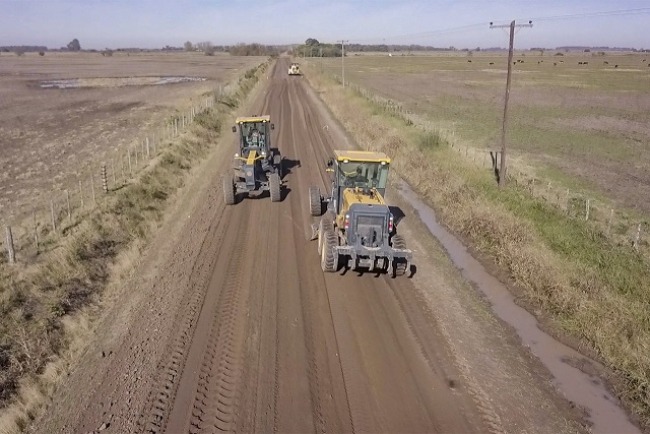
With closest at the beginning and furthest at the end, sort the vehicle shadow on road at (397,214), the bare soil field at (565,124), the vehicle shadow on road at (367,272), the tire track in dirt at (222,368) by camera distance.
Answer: the tire track in dirt at (222,368), the vehicle shadow on road at (367,272), the vehicle shadow on road at (397,214), the bare soil field at (565,124)

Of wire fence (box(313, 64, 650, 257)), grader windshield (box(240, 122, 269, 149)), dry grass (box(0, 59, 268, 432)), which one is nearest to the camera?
dry grass (box(0, 59, 268, 432))

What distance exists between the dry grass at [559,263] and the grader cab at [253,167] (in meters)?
5.82

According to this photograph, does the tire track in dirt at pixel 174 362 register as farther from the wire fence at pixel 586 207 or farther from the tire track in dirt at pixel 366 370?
the wire fence at pixel 586 207

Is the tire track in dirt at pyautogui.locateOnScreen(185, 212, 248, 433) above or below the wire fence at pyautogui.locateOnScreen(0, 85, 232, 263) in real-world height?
below

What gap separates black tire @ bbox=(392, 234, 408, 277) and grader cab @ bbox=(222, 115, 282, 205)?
21.1 feet

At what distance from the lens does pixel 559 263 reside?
11938 millimetres

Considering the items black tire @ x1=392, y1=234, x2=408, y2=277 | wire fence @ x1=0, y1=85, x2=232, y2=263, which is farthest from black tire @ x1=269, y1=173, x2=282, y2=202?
black tire @ x1=392, y1=234, x2=408, y2=277

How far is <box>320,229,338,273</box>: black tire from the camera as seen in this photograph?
36.4 feet

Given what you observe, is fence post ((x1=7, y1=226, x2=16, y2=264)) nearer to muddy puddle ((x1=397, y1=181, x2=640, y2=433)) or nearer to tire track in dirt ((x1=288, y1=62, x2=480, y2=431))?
tire track in dirt ((x1=288, y1=62, x2=480, y2=431))

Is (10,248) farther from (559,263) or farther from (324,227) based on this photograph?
(559,263)

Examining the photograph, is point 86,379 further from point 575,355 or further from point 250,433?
point 575,355

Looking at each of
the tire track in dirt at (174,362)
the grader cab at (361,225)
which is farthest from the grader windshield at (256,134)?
the tire track in dirt at (174,362)

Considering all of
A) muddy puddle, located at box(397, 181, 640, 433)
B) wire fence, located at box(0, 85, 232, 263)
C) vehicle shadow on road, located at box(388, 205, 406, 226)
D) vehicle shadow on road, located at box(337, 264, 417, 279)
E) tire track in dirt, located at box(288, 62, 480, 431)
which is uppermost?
wire fence, located at box(0, 85, 232, 263)

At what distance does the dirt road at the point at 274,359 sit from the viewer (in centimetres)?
712
